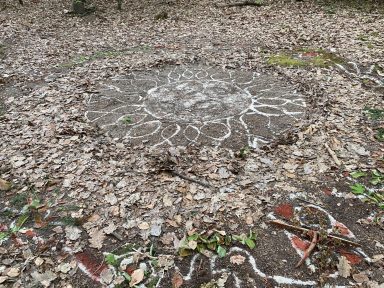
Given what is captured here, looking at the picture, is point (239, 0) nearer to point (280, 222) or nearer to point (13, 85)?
point (13, 85)

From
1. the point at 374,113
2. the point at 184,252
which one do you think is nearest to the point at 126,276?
the point at 184,252

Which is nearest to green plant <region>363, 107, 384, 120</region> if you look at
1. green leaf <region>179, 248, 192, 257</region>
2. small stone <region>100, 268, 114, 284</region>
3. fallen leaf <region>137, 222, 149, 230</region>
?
green leaf <region>179, 248, 192, 257</region>

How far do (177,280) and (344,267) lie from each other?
1560mm

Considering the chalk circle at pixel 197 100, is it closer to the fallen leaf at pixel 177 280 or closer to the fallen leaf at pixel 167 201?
the fallen leaf at pixel 167 201

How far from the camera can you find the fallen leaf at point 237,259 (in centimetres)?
325

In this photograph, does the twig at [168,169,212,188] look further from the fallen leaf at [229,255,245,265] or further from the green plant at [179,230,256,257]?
the fallen leaf at [229,255,245,265]

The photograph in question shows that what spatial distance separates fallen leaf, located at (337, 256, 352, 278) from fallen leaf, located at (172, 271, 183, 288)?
1472 mm

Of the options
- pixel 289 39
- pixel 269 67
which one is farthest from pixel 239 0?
pixel 269 67

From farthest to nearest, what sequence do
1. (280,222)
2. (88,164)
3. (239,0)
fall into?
1. (239,0)
2. (88,164)
3. (280,222)

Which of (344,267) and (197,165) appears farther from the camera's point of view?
(197,165)

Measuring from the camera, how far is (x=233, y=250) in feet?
11.0

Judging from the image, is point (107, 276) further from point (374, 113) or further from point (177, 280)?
point (374, 113)

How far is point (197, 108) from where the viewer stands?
19.6ft

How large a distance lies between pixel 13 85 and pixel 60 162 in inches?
144
